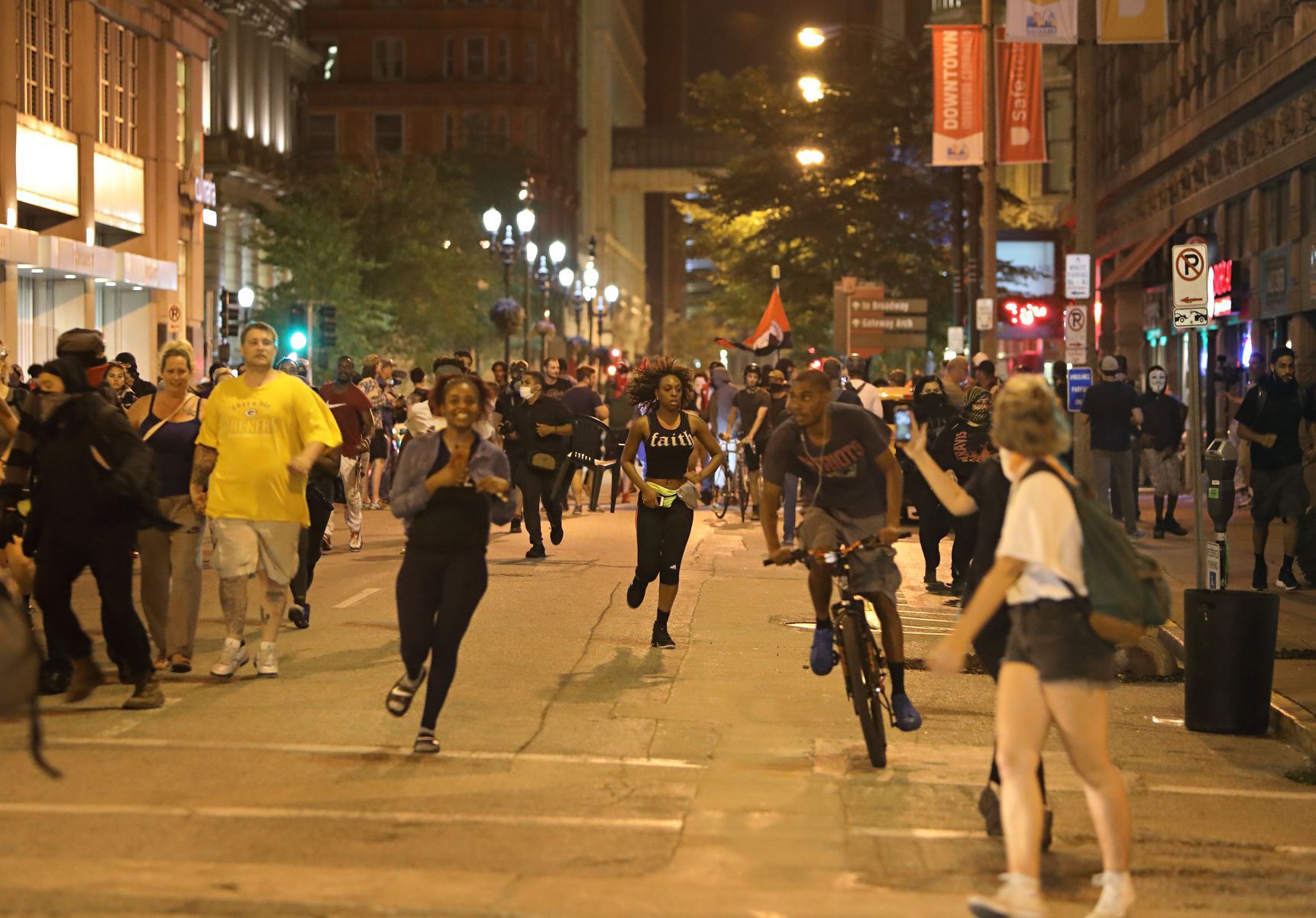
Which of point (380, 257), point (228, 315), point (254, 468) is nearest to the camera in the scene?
point (254, 468)

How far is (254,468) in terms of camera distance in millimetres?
11164

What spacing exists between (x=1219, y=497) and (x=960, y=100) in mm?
20508

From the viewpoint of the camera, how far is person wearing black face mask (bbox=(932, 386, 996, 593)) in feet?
53.2

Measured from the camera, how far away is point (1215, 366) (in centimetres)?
3662

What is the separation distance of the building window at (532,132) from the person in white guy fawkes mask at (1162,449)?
81.2m

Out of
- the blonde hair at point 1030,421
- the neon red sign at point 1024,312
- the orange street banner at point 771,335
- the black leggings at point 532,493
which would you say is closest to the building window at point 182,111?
the orange street banner at point 771,335

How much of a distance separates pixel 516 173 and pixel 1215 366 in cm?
5460

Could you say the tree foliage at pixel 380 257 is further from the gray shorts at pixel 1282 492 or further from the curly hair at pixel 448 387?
the curly hair at pixel 448 387

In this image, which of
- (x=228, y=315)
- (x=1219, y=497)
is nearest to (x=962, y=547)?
(x=1219, y=497)

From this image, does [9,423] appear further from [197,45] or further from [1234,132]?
[197,45]

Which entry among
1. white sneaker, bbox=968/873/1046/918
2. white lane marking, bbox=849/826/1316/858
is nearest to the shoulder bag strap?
white lane marking, bbox=849/826/1316/858

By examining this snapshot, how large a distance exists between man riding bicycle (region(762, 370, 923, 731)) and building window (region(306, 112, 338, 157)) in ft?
310

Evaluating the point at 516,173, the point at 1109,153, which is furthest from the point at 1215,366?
the point at 516,173

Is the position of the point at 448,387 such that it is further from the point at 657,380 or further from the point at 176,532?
the point at 657,380
